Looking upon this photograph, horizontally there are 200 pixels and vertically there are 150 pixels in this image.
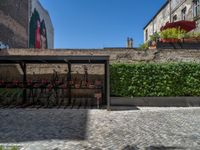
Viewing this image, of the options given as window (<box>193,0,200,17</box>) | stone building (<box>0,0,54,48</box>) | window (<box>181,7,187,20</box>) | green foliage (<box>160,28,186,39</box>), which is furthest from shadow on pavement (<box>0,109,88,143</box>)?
window (<box>181,7,187,20</box>)

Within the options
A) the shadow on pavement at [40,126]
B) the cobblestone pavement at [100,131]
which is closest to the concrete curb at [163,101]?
the cobblestone pavement at [100,131]

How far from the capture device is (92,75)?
12.3 m

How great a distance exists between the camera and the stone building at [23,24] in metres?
17.0

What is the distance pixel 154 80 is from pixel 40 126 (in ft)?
21.1

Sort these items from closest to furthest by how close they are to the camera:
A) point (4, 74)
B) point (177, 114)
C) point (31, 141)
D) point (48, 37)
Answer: point (31, 141)
point (177, 114)
point (4, 74)
point (48, 37)

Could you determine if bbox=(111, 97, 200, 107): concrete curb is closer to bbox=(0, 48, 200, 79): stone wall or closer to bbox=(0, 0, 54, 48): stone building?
bbox=(0, 48, 200, 79): stone wall

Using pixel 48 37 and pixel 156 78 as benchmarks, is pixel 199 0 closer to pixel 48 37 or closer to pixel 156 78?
pixel 156 78

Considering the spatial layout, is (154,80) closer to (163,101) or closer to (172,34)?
(163,101)

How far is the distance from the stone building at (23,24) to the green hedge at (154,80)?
893 cm

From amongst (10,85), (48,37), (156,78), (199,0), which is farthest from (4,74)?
(48,37)

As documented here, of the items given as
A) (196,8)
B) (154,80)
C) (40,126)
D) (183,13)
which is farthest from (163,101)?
(183,13)

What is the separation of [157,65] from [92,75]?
126 inches

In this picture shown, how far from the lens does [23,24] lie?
68.9ft

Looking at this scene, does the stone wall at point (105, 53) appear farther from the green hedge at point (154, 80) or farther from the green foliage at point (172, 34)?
the green foliage at point (172, 34)
